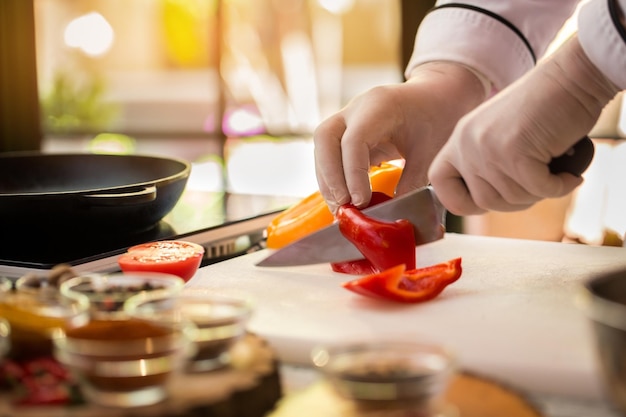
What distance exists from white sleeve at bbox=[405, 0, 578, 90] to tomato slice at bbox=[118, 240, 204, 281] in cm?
60

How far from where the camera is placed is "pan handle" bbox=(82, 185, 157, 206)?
125cm

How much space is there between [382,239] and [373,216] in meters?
0.06

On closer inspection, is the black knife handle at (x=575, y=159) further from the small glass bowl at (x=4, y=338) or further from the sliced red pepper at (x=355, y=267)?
the small glass bowl at (x=4, y=338)

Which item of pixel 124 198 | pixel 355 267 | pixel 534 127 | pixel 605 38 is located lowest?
pixel 355 267

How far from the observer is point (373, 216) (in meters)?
1.32

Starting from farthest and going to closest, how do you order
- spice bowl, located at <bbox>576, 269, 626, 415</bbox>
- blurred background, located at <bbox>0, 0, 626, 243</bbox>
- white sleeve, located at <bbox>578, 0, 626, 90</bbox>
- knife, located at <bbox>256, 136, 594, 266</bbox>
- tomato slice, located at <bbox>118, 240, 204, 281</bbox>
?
blurred background, located at <bbox>0, 0, 626, 243</bbox>
knife, located at <bbox>256, 136, 594, 266</bbox>
tomato slice, located at <bbox>118, 240, 204, 281</bbox>
white sleeve, located at <bbox>578, 0, 626, 90</bbox>
spice bowl, located at <bbox>576, 269, 626, 415</bbox>

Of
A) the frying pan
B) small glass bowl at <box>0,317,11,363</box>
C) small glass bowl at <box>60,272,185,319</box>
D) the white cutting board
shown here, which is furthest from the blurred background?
small glass bowl at <box>0,317,11,363</box>

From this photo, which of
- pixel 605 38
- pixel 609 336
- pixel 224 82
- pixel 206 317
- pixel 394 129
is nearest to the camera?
pixel 609 336

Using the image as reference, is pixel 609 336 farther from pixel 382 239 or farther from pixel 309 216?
pixel 309 216

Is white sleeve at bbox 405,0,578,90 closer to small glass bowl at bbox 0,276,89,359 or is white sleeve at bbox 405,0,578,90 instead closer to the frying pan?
the frying pan

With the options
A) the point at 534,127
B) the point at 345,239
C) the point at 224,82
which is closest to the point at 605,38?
the point at 534,127

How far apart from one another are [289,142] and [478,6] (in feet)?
5.50

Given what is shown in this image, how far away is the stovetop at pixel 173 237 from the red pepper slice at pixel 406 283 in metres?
0.38

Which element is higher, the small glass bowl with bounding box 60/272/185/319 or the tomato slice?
the small glass bowl with bounding box 60/272/185/319
